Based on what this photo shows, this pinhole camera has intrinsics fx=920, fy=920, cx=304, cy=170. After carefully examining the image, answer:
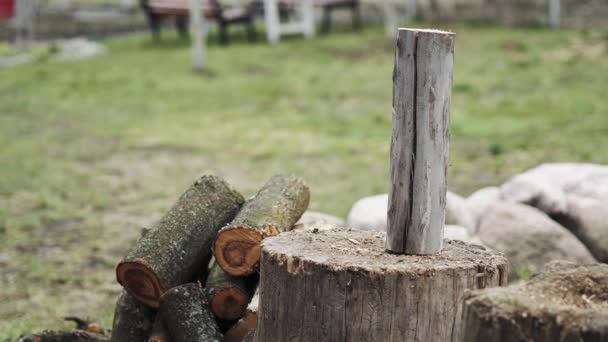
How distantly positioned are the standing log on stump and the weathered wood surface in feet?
2.34

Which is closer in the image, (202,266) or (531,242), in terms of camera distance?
(202,266)

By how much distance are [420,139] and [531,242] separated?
9.78ft

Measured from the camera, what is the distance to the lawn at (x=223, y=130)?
6969mm

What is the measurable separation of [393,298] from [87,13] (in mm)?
19748

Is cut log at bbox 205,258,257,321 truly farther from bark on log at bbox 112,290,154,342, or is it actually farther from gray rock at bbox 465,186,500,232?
gray rock at bbox 465,186,500,232

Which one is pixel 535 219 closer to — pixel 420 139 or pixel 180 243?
pixel 180 243

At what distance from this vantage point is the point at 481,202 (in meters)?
6.65

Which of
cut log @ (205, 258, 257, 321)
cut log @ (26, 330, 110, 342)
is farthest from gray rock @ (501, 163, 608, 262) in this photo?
cut log @ (26, 330, 110, 342)

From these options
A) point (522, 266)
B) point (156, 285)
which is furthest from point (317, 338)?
point (522, 266)

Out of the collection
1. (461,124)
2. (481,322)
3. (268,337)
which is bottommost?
(461,124)

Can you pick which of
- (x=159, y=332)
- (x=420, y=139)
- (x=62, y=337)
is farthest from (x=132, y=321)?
(x=420, y=139)

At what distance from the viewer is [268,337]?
3.34 metres

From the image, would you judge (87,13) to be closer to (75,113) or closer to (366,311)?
(75,113)

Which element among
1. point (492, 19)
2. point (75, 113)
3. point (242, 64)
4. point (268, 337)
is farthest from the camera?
point (492, 19)
